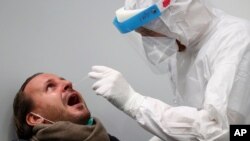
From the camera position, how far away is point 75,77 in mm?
1697

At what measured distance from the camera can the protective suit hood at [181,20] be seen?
4.27 ft

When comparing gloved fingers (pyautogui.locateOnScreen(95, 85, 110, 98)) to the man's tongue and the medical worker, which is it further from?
the man's tongue

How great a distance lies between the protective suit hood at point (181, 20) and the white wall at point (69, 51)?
1.55 feet

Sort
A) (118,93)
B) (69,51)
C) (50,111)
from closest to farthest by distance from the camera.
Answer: (118,93), (50,111), (69,51)

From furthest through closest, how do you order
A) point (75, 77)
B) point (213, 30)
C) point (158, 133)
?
point (75, 77), point (213, 30), point (158, 133)

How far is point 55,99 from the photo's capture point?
55.0 inches

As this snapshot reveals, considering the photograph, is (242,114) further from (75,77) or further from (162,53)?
(75,77)

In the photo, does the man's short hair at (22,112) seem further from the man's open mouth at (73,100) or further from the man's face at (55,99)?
the man's open mouth at (73,100)

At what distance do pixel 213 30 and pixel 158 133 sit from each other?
51cm

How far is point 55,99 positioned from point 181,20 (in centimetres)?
64

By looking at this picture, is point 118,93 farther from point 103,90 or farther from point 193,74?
point 193,74

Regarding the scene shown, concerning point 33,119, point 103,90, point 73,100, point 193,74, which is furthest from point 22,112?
point 193,74

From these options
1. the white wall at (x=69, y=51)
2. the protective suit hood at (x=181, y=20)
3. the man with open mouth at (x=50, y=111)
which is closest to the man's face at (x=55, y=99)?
the man with open mouth at (x=50, y=111)

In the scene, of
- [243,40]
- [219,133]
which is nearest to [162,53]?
[243,40]
